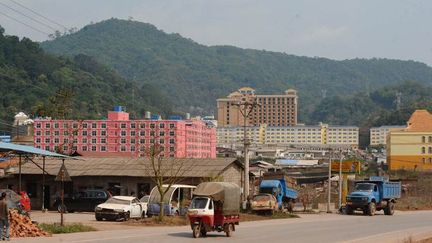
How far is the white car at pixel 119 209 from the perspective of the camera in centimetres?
3812

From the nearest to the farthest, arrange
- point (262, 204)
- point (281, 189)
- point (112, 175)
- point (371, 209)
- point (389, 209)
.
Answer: point (262, 204)
point (112, 175)
point (371, 209)
point (389, 209)
point (281, 189)

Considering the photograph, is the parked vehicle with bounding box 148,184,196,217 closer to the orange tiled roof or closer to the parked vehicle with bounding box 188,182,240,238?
the parked vehicle with bounding box 188,182,240,238

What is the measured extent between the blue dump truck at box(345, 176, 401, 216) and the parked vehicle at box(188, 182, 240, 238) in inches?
931

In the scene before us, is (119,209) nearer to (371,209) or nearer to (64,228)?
(64,228)

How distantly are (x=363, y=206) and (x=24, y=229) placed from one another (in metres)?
30.9

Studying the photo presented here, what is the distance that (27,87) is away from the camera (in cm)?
19500

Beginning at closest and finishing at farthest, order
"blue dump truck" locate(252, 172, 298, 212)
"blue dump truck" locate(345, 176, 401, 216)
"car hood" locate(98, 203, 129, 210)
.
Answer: "car hood" locate(98, 203, 129, 210) < "blue dump truck" locate(345, 176, 401, 216) < "blue dump truck" locate(252, 172, 298, 212)

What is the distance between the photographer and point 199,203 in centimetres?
2898

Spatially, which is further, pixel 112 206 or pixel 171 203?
pixel 171 203

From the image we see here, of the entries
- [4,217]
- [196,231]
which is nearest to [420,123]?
[196,231]

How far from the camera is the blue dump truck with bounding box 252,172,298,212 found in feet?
178

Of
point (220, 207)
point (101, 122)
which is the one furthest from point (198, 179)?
point (101, 122)

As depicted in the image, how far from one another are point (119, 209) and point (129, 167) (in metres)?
14.7

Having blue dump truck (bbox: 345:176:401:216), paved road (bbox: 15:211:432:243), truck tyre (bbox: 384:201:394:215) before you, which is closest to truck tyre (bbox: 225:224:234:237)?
paved road (bbox: 15:211:432:243)
